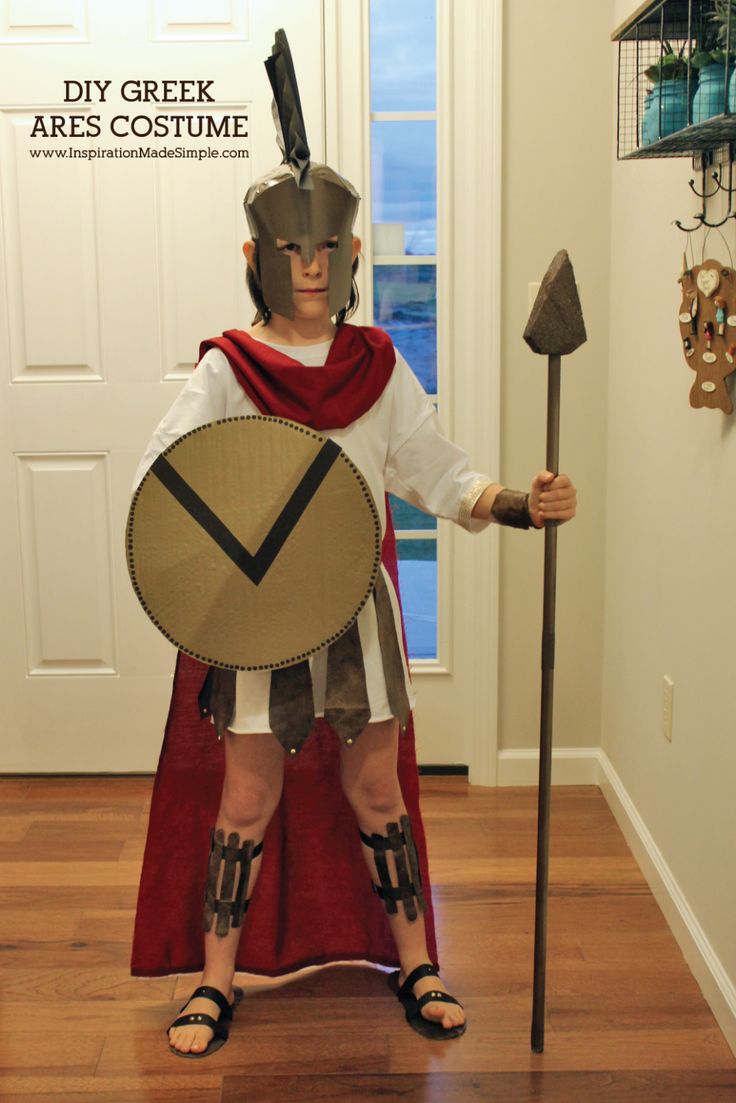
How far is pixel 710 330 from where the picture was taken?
2086 mm

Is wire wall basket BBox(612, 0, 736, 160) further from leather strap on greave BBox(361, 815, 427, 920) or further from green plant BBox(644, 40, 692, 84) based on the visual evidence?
leather strap on greave BBox(361, 815, 427, 920)

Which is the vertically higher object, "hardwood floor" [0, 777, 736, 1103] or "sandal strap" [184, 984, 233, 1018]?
"sandal strap" [184, 984, 233, 1018]

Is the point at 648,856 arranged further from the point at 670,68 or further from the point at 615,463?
the point at 670,68

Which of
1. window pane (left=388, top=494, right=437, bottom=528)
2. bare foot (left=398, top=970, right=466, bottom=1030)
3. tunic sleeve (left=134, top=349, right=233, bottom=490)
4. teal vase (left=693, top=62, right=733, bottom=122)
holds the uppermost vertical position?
teal vase (left=693, top=62, right=733, bottom=122)

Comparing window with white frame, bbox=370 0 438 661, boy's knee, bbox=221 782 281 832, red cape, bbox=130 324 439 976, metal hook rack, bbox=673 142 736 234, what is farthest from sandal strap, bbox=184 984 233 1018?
metal hook rack, bbox=673 142 736 234

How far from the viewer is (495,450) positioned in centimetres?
306

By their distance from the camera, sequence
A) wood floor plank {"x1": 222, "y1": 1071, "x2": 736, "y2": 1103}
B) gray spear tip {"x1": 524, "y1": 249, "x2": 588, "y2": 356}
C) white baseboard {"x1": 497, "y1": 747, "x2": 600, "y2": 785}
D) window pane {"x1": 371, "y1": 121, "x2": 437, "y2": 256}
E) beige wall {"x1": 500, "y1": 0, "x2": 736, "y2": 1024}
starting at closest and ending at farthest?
gray spear tip {"x1": 524, "y1": 249, "x2": 588, "y2": 356}, wood floor plank {"x1": 222, "y1": 1071, "x2": 736, "y2": 1103}, beige wall {"x1": 500, "y1": 0, "x2": 736, "y2": 1024}, window pane {"x1": 371, "y1": 121, "x2": 437, "y2": 256}, white baseboard {"x1": 497, "y1": 747, "x2": 600, "y2": 785}

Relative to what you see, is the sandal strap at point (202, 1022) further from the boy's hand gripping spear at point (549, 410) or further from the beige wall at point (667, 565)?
the beige wall at point (667, 565)

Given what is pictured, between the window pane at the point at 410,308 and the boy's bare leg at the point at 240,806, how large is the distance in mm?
1395

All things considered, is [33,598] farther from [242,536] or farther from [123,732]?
[242,536]

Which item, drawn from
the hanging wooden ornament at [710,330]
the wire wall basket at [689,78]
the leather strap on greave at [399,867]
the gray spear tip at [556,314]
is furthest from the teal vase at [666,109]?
the leather strap on greave at [399,867]

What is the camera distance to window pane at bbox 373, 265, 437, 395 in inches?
123

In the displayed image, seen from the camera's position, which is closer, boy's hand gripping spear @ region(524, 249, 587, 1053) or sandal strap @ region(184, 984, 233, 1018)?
boy's hand gripping spear @ region(524, 249, 587, 1053)

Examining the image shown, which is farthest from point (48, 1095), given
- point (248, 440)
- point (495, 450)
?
point (495, 450)
